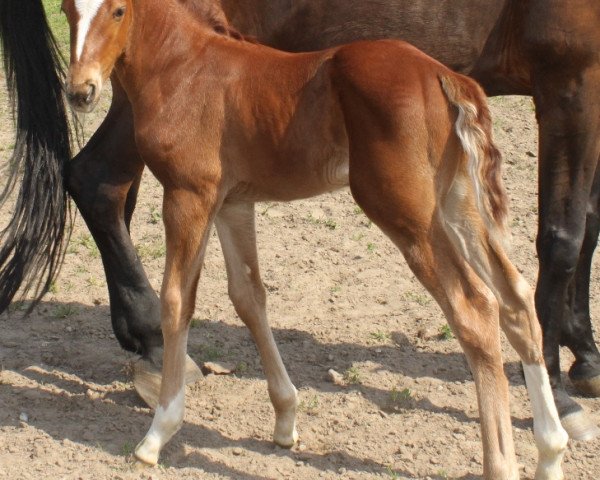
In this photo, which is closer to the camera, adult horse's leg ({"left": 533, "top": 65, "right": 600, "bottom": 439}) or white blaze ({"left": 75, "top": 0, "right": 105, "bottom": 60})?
white blaze ({"left": 75, "top": 0, "right": 105, "bottom": 60})

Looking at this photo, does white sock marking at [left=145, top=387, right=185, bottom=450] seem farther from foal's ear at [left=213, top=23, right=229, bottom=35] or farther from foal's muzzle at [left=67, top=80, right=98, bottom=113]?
foal's ear at [left=213, top=23, right=229, bottom=35]

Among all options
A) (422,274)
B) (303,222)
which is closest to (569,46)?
(422,274)

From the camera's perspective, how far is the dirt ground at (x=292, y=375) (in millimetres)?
4012

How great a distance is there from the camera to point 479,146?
3.49m

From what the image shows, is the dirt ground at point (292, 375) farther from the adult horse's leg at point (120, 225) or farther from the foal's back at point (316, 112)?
the foal's back at point (316, 112)

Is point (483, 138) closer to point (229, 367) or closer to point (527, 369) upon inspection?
point (527, 369)

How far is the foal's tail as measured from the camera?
3.49 meters

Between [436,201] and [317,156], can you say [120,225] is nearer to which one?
[317,156]

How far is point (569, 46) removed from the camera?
4.23 m

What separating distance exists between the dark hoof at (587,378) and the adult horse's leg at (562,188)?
0.91ft

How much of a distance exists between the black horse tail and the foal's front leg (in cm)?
106

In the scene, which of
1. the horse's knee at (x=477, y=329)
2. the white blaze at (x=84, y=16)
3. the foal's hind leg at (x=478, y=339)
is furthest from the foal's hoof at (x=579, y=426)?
the white blaze at (x=84, y=16)

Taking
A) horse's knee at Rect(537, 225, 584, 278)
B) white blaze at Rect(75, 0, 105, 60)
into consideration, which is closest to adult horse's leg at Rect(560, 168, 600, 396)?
horse's knee at Rect(537, 225, 584, 278)

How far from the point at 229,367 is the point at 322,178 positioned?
1.42 metres
